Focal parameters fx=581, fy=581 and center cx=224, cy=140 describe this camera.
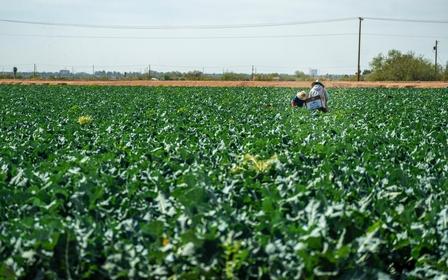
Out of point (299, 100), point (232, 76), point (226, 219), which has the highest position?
point (232, 76)

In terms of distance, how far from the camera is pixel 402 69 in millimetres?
77812

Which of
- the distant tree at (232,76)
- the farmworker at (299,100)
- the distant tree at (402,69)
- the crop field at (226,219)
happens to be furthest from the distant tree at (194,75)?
the crop field at (226,219)

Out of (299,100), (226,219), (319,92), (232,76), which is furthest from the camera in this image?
(232,76)

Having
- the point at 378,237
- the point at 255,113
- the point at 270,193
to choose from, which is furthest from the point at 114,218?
the point at 255,113

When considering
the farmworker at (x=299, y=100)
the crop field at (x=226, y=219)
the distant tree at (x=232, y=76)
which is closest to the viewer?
the crop field at (x=226, y=219)

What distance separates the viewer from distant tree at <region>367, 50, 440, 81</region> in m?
77.5

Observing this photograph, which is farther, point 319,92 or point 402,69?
point 402,69

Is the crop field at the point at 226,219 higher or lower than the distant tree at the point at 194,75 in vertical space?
lower

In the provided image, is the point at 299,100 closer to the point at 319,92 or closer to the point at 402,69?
the point at 319,92

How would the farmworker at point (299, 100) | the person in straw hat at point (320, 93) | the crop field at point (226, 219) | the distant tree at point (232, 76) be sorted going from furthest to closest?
the distant tree at point (232, 76) < the farmworker at point (299, 100) < the person in straw hat at point (320, 93) < the crop field at point (226, 219)

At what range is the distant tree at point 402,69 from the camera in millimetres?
77500

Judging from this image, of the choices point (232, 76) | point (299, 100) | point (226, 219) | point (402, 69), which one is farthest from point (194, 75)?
point (226, 219)

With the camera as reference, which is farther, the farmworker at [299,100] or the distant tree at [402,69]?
the distant tree at [402,69]

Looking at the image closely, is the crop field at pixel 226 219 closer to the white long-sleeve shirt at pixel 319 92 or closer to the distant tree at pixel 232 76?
the white long-sleeve shirt at pixel 319 92
